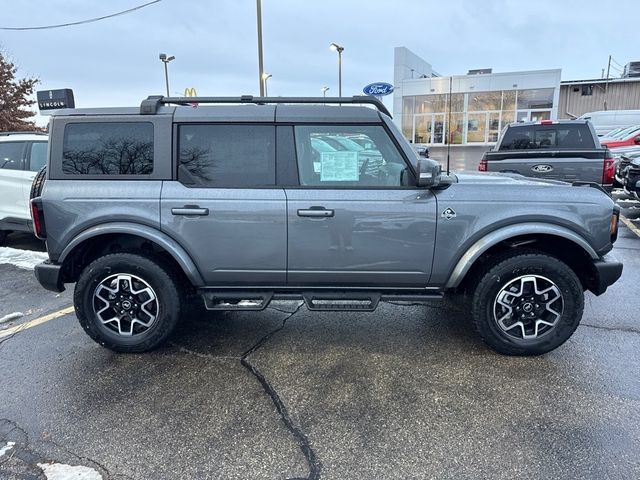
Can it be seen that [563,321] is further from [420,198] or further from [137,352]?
[137,352]

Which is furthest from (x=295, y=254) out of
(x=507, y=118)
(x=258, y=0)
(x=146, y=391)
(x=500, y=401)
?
(x=507, y=118)

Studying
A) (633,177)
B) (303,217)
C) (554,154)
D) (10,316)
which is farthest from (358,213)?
(633,177)

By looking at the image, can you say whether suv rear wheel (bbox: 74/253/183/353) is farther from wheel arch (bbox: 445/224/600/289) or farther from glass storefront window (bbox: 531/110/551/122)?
glass storefront window (bbox: 531/110/551/122)

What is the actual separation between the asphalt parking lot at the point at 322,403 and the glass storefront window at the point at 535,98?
2682cm

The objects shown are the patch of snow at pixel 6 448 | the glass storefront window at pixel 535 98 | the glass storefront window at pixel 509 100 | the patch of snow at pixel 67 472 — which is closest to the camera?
the patch of snow at pixel 67 472

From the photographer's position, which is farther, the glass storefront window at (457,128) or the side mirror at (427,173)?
the glass storefront window at (457,128)

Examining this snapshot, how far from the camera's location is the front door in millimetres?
3451

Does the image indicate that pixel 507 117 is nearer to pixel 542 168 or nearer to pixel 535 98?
pixel 535 98

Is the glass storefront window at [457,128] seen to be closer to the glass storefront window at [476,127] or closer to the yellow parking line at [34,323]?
the glass storefront window at [476,127]

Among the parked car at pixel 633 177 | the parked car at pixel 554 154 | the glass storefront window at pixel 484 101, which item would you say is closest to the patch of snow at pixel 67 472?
the parked car at pixel 554 154

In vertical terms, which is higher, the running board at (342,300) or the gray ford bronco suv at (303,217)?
the gray ford bronco suv at (303,217)

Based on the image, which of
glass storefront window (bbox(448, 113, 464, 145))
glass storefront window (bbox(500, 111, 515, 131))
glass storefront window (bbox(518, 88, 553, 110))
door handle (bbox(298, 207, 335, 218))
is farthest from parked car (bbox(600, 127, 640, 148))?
glass storefront window (bbox(448, 113, 464, 145))

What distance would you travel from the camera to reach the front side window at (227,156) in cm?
355

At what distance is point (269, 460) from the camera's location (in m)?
2.48
